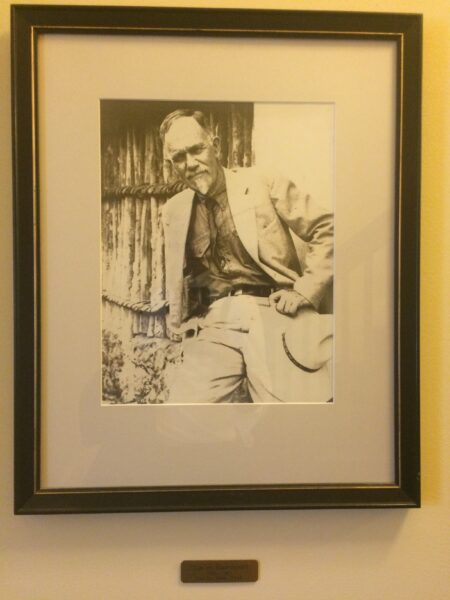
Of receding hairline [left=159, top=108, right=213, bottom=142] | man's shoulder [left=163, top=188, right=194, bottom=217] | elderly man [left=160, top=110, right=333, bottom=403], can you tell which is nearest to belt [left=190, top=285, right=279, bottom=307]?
elderly man [left=160, top=110, right=333, bottom=403]

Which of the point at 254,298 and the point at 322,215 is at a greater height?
the point at 322,215

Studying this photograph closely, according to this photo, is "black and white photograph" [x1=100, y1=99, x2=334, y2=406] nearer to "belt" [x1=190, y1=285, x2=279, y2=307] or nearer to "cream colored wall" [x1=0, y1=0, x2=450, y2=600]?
"belt" [x1=190, y1=285, x2=279, y2=307]

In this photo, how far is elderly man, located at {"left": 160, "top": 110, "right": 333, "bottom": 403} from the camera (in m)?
0.80

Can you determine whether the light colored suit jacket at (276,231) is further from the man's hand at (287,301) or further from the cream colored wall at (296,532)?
the cream colored wall at (296,532)

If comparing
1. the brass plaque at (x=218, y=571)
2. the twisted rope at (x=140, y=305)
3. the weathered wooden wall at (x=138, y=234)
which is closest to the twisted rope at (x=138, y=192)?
the weathered wooden wall at (x=138, y=234)

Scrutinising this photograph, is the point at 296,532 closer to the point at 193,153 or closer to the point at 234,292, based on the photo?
the point at 234,292

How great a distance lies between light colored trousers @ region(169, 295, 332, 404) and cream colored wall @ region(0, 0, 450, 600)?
183 mm

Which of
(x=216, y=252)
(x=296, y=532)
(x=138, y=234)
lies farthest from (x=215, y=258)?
(x=296, y=532)

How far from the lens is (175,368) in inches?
31.4

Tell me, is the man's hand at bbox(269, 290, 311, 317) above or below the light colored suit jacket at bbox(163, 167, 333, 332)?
below

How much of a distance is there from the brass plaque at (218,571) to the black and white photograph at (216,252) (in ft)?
0.79

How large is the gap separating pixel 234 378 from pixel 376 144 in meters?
0.39

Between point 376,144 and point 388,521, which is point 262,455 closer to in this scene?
point 388,521

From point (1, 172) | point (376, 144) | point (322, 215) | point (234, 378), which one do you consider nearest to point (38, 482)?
point (234, 378)
